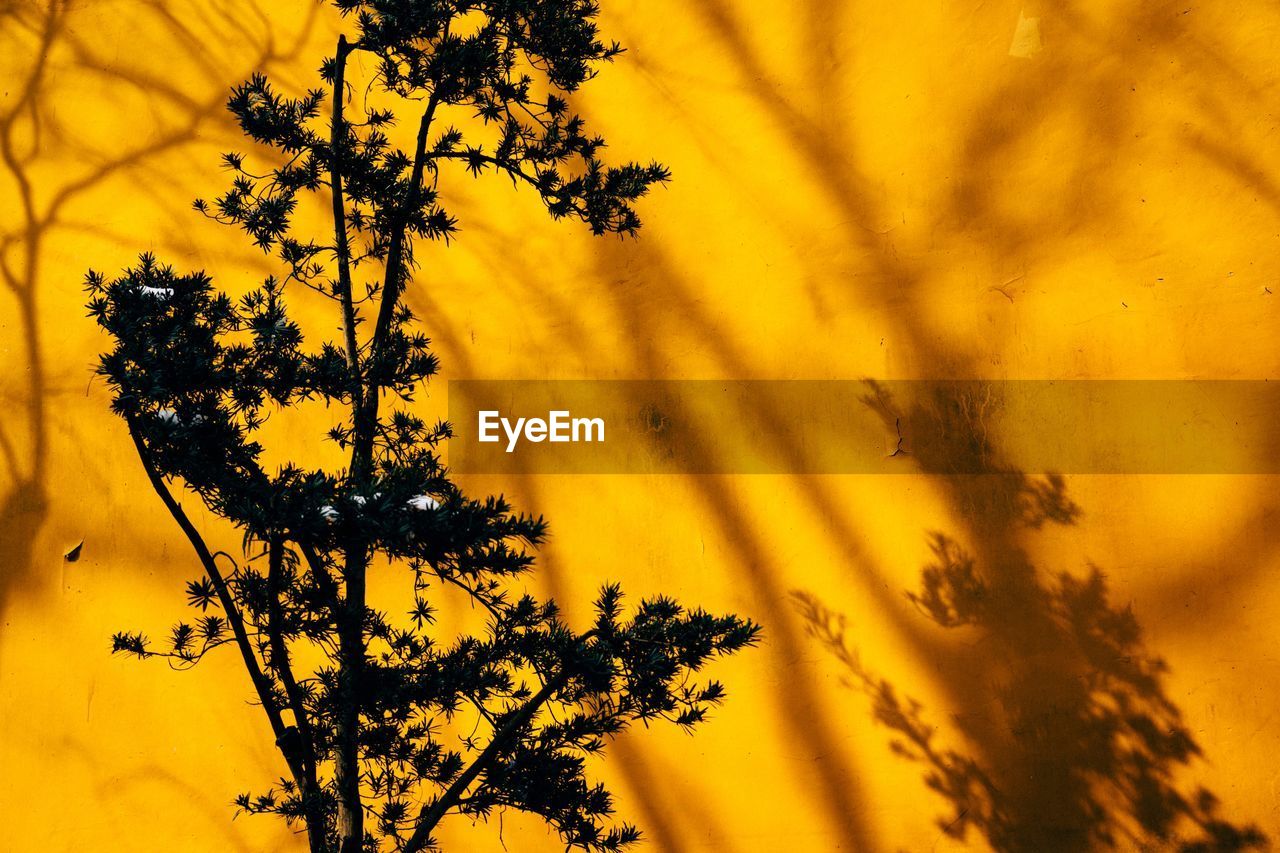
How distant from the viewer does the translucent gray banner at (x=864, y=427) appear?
2424 millimetres

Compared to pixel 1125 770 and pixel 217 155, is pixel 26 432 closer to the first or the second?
pixel 217 155

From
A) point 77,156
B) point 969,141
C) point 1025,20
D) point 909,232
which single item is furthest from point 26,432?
point 1025,20

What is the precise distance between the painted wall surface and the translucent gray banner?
5cm

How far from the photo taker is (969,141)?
101 inches

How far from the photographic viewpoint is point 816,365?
8.47 feet

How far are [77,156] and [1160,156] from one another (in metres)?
3.46

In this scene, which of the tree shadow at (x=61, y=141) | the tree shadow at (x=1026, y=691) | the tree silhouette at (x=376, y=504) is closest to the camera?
the tree silhouette at (x=376, y=504)

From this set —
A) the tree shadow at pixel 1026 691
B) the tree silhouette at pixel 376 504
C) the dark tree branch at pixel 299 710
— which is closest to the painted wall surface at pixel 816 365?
the tree shadow at pixel 1026 691

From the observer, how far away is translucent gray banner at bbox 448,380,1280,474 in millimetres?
2424

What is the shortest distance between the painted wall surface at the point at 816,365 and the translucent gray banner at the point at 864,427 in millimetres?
45

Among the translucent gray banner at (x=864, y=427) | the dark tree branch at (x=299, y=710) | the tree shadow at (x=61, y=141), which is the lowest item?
the dark tree branch at (x=299, y=710)

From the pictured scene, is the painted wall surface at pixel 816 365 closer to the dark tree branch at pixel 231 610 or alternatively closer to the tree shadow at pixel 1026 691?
the tree shadow at pixel 1026 691

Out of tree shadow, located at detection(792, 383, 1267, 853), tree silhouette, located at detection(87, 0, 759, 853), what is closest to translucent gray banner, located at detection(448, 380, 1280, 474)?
tree shadow, located at detection(792, 383, 1267, 853)

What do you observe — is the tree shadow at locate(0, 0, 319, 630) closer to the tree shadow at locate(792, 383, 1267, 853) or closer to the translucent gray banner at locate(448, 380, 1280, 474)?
the translucent gray banner at locate(448, 380, 1280, 474)
